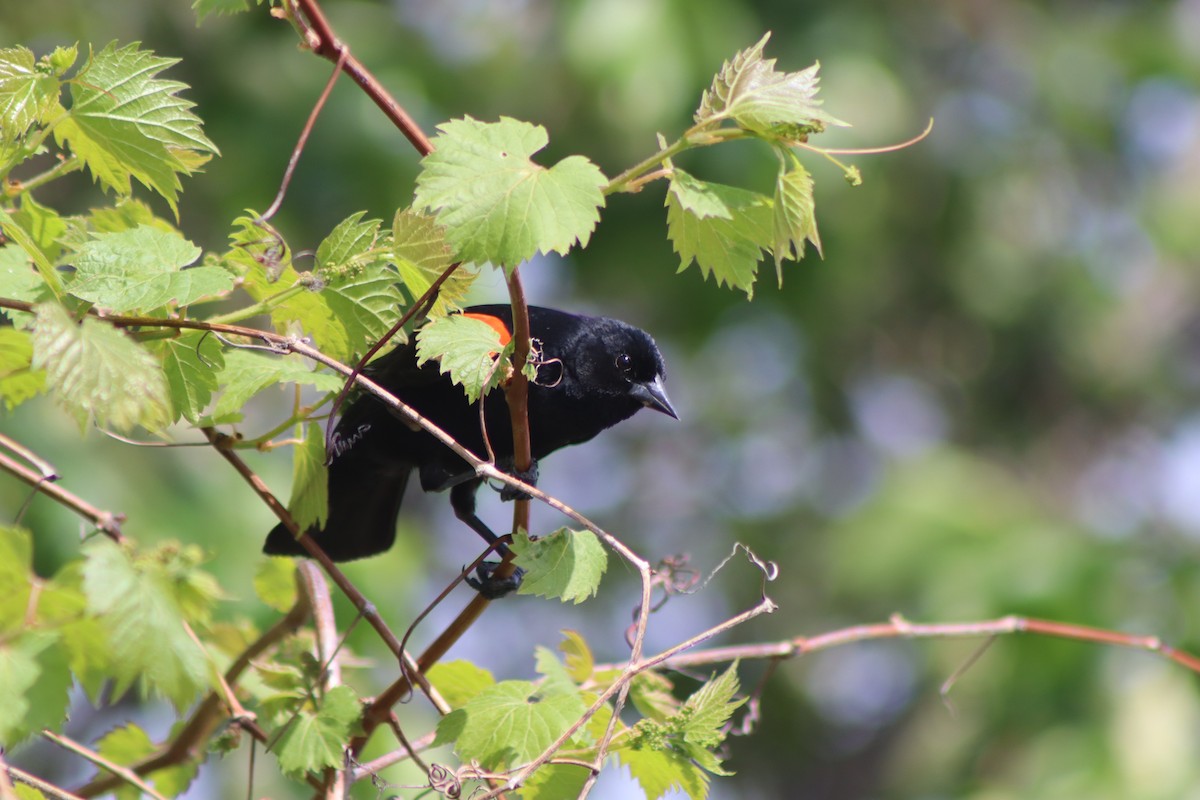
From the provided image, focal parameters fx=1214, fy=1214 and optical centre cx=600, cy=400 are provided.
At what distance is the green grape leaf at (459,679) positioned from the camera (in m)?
2.05

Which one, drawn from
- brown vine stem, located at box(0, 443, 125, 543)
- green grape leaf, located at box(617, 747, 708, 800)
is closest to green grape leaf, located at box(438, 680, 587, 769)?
green grape leaf, located at box(617, 747, 708, 800)

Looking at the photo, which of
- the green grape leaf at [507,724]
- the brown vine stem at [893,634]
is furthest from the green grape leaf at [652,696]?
the green grape leaf at [507,724]

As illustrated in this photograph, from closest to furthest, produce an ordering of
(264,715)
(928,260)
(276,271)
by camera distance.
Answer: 1. (276,271)
2. (264,715)
3. (928,260)

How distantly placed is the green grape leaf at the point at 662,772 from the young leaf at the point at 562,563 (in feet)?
0.81

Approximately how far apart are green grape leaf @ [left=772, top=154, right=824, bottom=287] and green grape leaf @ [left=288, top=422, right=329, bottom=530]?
83 centimetres

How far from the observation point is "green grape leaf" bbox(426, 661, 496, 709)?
6.73 ft

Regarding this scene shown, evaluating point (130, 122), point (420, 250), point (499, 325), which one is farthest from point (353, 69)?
point (499, 325)

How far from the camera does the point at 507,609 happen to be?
11023 mm

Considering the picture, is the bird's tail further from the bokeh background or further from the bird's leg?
the bokeh background

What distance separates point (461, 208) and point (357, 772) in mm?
898

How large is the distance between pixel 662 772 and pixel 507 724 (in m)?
0.24

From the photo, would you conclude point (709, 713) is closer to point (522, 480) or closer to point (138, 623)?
point (522, 480)

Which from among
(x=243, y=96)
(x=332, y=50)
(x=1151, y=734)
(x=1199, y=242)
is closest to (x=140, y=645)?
(x=332, y=50)

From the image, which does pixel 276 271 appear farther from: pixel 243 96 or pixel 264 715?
pixel 243 96
